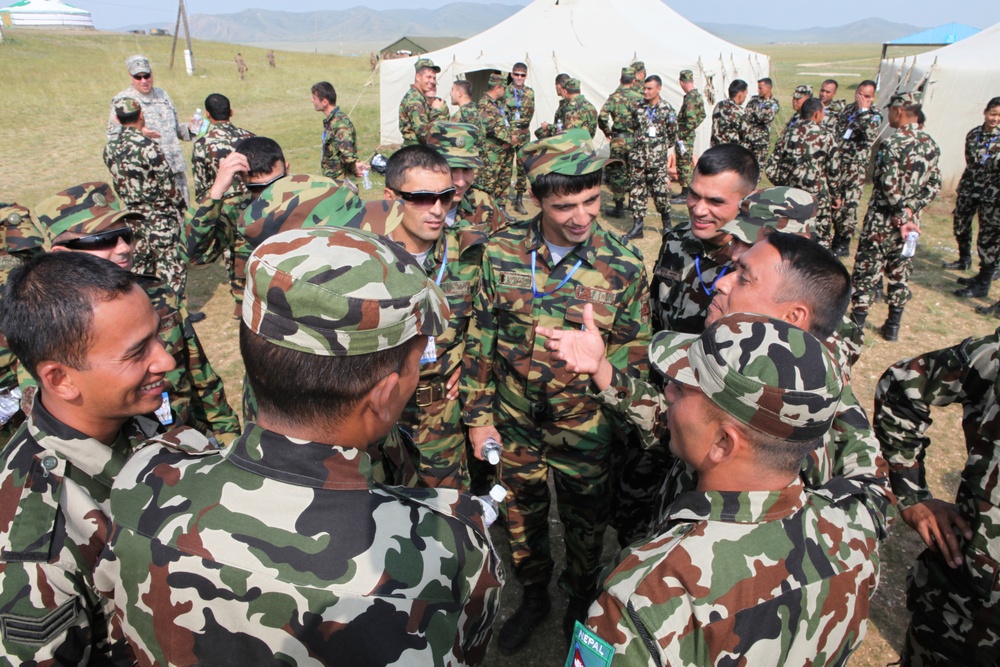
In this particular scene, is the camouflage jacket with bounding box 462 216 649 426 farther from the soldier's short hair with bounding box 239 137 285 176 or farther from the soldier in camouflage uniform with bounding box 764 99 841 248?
the soldier in camouflage uniform with bounding box 764 99 841 248

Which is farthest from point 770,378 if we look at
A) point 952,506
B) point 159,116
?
point 159,116

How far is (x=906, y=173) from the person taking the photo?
20.1 feet

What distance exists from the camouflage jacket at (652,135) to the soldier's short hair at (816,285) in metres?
7.87

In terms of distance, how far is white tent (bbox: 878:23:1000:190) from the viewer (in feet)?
37.1

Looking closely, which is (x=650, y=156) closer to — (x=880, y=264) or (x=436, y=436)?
(x=880, y=264)

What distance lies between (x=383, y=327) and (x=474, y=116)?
9.63m

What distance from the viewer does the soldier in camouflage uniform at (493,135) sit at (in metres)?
10.6

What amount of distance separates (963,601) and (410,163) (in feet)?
10.5

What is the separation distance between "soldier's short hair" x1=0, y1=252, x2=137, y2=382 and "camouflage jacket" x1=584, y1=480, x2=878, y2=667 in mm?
1607

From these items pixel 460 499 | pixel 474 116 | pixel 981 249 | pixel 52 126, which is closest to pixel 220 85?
pixel 52 126

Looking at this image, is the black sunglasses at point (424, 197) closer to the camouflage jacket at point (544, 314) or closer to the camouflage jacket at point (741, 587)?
the camouflage jacket at point (544, 314)

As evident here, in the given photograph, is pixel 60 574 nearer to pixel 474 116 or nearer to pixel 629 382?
pixel 629 382

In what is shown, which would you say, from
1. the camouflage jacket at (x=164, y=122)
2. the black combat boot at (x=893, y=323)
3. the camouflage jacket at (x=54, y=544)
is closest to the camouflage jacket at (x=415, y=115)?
the camouflage jacket at (x=164, y=122)

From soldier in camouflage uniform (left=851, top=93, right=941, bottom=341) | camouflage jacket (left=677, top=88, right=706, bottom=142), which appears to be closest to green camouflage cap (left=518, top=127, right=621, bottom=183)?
soldier in camouflage uniform (left=851, top=93, right=941, bottom=341)
